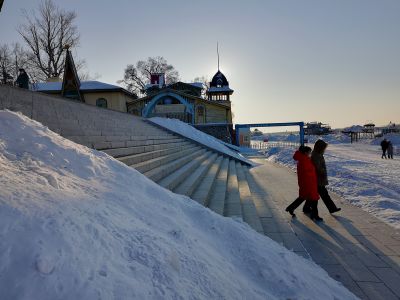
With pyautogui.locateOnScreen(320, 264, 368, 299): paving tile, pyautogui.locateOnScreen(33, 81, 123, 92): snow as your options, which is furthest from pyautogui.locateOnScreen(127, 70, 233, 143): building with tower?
pyautogui.locateOnScreen(320, 264, 368, 299): paving tile

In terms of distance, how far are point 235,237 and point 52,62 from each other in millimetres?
35122

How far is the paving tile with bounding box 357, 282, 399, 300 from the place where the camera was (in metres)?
3.00

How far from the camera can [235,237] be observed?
11.0 feet

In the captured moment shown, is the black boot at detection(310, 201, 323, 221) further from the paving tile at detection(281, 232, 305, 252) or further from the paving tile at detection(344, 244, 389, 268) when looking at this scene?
the paving tile at detection(344, 244, 389, 268)

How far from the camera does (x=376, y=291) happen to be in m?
Result: 3.12

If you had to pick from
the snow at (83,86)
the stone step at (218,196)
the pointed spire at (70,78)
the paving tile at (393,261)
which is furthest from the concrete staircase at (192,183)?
the snow at (83,86)

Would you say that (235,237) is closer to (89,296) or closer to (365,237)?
(89,296)

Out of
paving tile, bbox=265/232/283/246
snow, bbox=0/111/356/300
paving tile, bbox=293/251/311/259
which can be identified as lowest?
paving tile, bbox=293/251/311/259

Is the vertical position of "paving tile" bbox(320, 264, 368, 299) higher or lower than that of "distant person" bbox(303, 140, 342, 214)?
lower

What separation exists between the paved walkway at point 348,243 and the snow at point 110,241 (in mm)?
550

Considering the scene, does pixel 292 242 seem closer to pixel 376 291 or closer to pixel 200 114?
pixel 376 291

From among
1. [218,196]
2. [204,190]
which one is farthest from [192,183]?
[218,196]

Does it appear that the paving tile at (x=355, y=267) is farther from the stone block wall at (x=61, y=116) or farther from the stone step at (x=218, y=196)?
the stone block wall at (x=61, y=116)

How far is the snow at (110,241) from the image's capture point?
1587 mm
